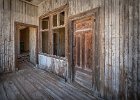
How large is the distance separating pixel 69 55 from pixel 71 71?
555 millimetres

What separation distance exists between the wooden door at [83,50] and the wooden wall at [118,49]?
13.6 inches

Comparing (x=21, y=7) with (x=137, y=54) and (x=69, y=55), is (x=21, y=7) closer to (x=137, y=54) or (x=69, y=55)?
(x=69, y=55)

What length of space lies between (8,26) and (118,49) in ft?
16.2

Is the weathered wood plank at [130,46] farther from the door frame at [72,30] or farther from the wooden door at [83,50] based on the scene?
the wooden door at [83,50]

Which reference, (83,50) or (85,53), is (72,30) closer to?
(83,50)

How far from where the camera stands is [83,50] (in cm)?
392

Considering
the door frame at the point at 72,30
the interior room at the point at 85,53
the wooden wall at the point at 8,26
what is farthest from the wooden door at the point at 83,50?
the wooden wall at the point at 8,26

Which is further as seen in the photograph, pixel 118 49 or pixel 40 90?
pixel 40 90

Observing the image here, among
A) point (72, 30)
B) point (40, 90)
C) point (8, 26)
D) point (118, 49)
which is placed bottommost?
point (40, 90)

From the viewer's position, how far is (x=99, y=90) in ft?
11.0

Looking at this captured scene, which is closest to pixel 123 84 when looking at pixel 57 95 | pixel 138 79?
pixel 138 79

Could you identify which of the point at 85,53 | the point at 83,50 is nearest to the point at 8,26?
the point at 83,50

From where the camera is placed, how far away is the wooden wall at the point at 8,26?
5.54m

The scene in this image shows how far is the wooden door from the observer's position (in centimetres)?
367
